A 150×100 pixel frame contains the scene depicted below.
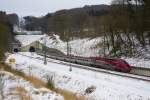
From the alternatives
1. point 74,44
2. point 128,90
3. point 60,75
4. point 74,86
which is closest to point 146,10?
point 60,75

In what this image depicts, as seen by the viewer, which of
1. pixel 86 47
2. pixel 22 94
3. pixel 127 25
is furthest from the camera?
pixel 86 47

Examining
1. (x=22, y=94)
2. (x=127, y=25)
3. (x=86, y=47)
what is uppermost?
(x=127, y=25)

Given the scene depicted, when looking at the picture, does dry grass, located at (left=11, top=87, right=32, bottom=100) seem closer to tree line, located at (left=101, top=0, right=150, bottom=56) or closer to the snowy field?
the snowy field

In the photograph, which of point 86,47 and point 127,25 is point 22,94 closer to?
point 127,25

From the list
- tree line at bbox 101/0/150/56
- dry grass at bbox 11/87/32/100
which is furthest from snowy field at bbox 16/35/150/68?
dry grass at bbox 11/87/32/100

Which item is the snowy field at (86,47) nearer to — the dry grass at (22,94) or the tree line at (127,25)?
the tree line at (127,25)

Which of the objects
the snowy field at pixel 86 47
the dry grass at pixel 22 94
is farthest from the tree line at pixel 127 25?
the dry grass at pixel 22 94

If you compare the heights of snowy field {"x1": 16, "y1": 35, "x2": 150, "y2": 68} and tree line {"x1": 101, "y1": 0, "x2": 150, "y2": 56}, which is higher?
tree line {"x1": 101, "y1": 0, "x2": 150, "y2": 56}

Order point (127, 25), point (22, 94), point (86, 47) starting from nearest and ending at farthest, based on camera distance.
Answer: point (22, 94) < point (127, 25) < point (86, 47)

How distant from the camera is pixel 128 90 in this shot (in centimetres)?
2645

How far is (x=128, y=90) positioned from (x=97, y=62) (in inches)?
1148

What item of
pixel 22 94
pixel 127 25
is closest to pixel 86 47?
pixel 127 25

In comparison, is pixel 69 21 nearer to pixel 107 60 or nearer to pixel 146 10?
pixel 146 10

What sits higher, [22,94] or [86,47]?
[22,94]
